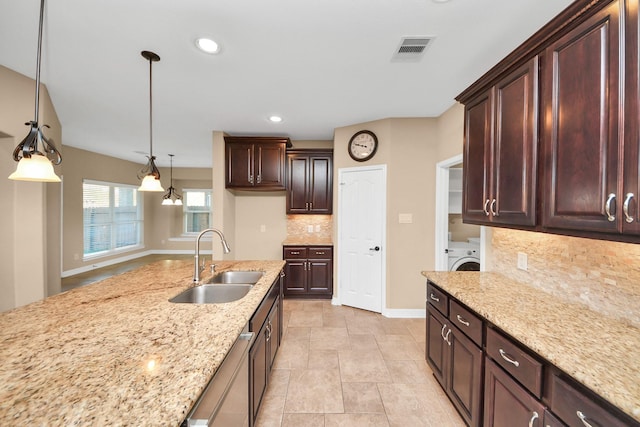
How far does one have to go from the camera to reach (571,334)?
1117 mm

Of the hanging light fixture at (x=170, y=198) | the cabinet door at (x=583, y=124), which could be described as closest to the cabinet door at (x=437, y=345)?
the cabinet door at (x=583, y=124)

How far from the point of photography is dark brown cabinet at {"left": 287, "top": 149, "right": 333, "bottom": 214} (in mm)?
4086

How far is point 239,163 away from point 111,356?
3.33 metres

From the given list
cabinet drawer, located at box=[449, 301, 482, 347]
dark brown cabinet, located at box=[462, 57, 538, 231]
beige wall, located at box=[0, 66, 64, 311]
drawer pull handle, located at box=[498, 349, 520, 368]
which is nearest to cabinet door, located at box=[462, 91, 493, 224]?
dark brown cabinet, located at box=[462, 57, 538, 231]

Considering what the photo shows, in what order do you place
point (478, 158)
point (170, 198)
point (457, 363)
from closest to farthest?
point (457, 363) → point (478, 158) → point (170, 198)

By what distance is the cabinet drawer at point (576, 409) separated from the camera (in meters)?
0.81

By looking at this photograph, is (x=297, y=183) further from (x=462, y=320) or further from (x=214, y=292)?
(x=462, y=320)

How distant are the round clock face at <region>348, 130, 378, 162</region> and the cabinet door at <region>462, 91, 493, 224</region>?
1513 millimetres

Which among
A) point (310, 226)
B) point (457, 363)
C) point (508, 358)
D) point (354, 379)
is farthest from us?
point (310, 226)

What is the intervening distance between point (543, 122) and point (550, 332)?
41.6 inches

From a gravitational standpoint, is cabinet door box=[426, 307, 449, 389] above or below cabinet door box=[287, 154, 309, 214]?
below

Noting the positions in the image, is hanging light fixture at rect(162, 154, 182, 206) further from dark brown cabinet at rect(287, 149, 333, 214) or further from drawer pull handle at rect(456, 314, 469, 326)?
drawer pull handle at rect(456, 314, 469, 326)

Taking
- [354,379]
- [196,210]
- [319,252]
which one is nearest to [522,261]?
[354,379]

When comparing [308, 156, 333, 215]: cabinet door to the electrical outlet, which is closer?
the electrical outlet
